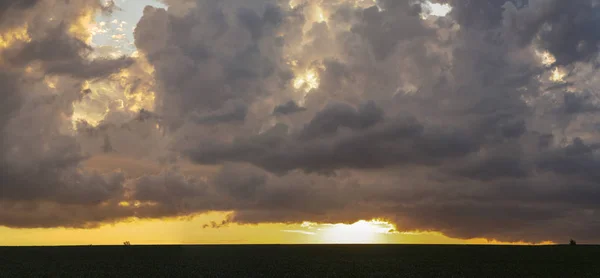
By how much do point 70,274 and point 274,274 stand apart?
2546cm

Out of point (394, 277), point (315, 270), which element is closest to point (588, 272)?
point (394, 277)

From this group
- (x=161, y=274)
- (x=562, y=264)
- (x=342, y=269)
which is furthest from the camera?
(x=562, y=264)

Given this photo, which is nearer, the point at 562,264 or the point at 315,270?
the point at 315,270

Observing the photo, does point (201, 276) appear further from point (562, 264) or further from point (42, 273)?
point (562, 264)

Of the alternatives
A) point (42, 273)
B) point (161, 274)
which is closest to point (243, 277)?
point (161, 274)

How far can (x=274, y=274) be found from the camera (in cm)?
6688

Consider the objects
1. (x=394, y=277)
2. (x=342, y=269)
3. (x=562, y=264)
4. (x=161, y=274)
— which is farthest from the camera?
(x=562, y=264)

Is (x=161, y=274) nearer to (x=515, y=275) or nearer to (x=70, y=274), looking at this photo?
(x=70, y=274)

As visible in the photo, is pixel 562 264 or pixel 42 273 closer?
pixel 42 273

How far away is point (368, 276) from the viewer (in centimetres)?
→ 6372

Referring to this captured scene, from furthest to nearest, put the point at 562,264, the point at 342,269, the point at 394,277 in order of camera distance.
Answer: the point at 562,264, the point at 342,269, the point at 394,277

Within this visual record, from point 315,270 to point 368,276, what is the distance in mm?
9705

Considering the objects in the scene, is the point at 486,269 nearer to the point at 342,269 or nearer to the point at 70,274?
the point at 342,269

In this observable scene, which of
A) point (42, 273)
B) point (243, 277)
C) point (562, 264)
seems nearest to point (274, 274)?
point (243, 277)
